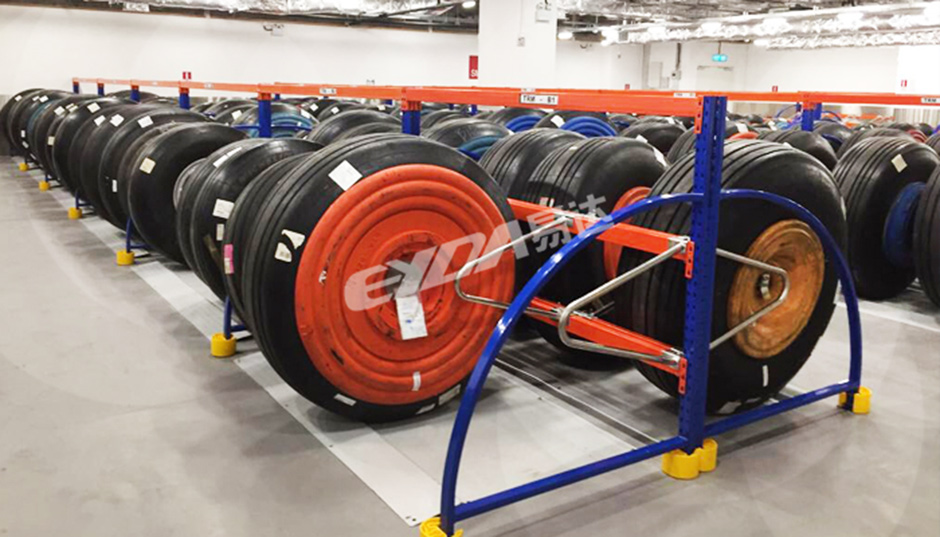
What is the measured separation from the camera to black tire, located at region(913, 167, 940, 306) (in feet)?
15.6

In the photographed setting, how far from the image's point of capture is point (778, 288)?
3.16m

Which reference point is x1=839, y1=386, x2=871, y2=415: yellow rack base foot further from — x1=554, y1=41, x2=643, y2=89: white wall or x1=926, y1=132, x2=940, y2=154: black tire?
x1=554, y1=41, x2=643, y2=89: white wall

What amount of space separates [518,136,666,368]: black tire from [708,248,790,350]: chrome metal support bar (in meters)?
0.93

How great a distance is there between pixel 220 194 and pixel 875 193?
13.5ft

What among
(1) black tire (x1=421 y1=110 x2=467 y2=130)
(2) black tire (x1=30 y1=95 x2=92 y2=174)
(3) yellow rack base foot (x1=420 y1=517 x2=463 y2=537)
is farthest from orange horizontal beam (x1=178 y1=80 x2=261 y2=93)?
(3) yellow rack base foot (x1=420 y1=517 x2=463 y2=537)

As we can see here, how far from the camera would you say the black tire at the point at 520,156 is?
4.24m

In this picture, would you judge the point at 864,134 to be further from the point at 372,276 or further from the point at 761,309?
the point at 372,276

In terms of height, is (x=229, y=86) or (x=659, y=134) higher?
(x=229, y=86)

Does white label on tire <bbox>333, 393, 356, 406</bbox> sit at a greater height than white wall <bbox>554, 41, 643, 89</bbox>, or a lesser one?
lesser

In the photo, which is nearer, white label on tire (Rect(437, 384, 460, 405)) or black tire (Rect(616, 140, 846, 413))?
black tire (Rect(616, 140, 846, 413))

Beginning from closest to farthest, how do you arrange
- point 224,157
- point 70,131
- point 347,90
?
point 224,157, point 347,90, point 70,131

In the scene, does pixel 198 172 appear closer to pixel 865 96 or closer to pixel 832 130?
pixel 865 96

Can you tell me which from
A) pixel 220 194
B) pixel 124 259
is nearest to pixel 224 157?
pixel 220 194

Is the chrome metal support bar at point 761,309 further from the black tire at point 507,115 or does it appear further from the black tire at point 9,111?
the black tire at point 9,111
